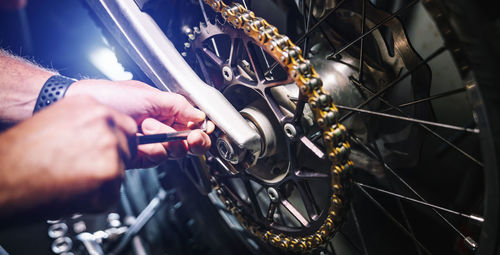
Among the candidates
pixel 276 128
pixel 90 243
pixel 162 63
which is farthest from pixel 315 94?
pixel 90 243

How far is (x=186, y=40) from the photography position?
56 centimetres

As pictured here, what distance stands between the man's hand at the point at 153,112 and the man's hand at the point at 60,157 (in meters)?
0.14

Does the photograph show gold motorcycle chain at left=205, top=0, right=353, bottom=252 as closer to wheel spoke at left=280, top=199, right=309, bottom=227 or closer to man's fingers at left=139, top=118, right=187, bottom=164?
wheel spoke at left=280, top=199, right=309, bottom=227

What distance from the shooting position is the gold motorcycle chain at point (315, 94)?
39 cm

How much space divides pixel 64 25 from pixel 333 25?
0.75 meters

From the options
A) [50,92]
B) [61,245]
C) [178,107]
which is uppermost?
[50,92]

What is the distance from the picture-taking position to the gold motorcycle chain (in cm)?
39

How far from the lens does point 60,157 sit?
0.33 m

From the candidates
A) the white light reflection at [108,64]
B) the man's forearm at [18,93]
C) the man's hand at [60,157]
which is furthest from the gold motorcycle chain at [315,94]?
the white light reflection at [108,64]

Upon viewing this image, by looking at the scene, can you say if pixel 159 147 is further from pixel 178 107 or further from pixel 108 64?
pixel 108 64

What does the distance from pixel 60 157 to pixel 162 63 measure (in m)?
0.23

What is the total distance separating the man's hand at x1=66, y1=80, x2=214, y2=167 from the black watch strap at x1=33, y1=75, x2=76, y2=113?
1cm

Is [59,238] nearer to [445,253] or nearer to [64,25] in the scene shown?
[64,25]

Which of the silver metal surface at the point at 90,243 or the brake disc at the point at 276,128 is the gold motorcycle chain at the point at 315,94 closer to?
the brake disc at the point at 276,128
